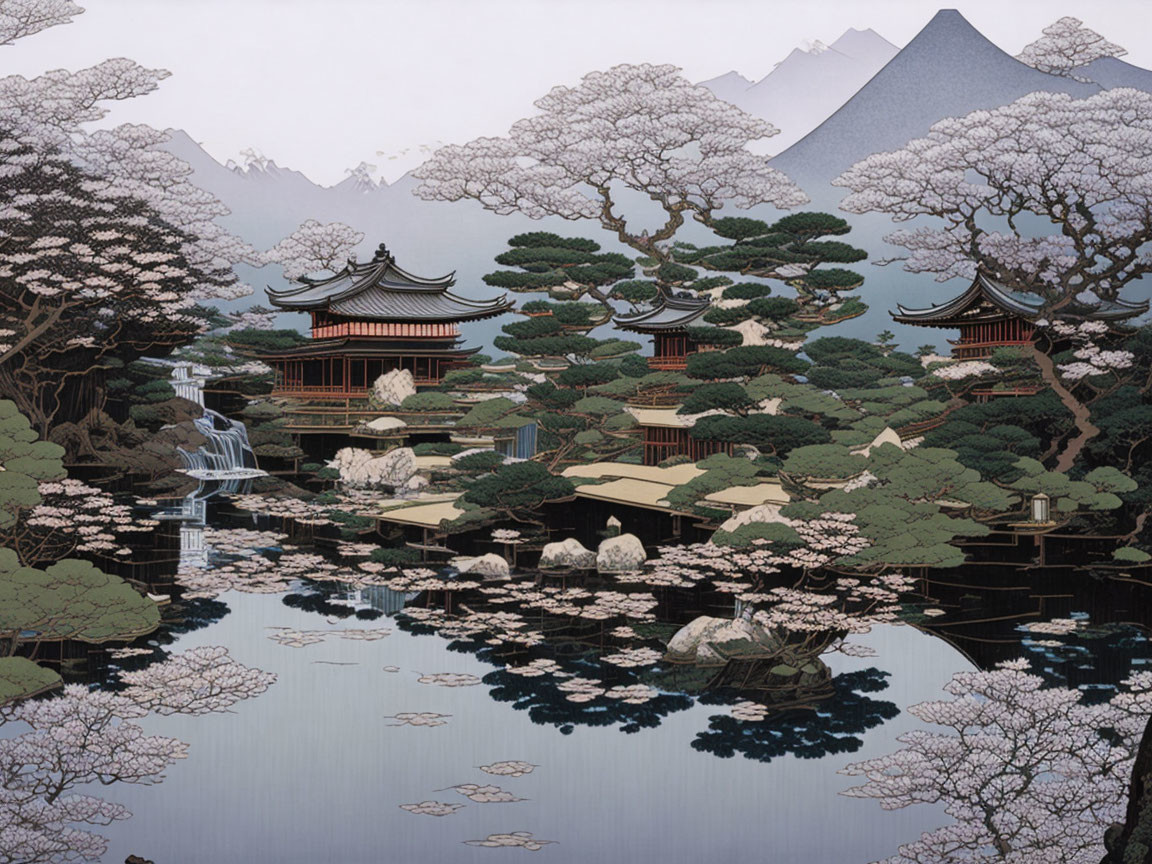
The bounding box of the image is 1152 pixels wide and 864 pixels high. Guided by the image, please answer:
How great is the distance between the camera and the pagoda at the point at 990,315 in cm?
748

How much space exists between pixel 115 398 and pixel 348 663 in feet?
8.76

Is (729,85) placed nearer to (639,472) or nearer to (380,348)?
(639,472)

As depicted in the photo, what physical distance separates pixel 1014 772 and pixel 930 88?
14.9 ft

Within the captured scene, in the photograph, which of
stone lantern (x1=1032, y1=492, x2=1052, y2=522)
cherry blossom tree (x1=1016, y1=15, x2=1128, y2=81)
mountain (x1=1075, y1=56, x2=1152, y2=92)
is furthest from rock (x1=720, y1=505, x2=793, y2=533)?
mountain (x1=1075, y1=56, x2=1152, y2=92)

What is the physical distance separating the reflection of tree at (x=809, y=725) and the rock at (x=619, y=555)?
112 centimetres

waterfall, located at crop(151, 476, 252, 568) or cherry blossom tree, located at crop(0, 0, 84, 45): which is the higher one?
cherry blossom tree, located at crop(0, 0, 84, 45)

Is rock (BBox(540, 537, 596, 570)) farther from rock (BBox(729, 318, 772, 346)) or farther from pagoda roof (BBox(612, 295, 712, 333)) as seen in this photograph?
rock (BBox(729, 318, 772, 346))

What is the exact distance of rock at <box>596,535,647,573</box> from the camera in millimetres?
7277

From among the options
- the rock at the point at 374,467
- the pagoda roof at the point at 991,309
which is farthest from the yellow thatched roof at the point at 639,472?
the pagoda roof at the point at 991,309

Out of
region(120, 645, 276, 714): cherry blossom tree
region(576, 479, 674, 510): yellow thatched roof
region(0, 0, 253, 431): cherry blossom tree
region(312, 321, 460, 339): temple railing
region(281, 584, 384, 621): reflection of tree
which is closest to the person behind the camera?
region(120, 645, 276, 714): cherry blossom tree

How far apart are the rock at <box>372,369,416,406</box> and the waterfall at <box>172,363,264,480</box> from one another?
3.32 feet

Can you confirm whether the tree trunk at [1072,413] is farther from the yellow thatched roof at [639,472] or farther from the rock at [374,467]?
the rock at [374,467]

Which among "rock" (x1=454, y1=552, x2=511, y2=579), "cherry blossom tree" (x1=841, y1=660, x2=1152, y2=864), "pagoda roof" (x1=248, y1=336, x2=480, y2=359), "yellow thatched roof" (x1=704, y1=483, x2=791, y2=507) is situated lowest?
"cherry blossom tree" (x1=841, y1=660, x2=1152, y2=864)

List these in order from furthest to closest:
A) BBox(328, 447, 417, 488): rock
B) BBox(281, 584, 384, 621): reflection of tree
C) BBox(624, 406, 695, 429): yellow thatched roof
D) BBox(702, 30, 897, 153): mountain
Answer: BBox(624, 406, 695, 429): yellow thatched roof
BBox(328, 447, 417, 488): rock
BBox(702, 30, 897, 153): mountain
BBox(281, 584, 384, 621): reflection of tree
